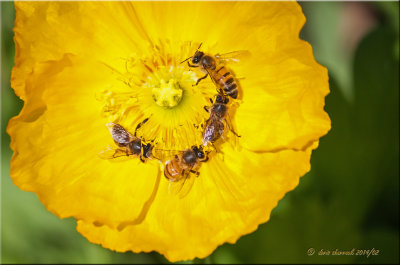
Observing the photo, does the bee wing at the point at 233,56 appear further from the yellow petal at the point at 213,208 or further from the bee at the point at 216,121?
the yellow petal at the point at 213,208

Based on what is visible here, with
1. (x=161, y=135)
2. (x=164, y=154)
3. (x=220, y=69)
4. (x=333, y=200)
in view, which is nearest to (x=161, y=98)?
A: (x=161, y=135)

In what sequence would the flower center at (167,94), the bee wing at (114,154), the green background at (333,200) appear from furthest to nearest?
the green background at (333,200)
the flower center at (167,94)
the bee wing at (114,154)

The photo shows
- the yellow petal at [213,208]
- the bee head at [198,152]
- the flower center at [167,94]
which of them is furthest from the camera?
the flower center at [167,94]

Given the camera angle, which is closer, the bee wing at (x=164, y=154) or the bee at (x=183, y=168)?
the bee at (x=183, y=168)

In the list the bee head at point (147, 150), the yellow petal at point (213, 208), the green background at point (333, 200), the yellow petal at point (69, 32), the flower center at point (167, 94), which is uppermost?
the yellow petal at point (69, 32)

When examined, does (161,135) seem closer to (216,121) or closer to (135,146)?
(135,146)

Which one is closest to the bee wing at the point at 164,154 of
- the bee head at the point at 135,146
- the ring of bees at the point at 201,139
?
the ring of bees at the point at 201,139
